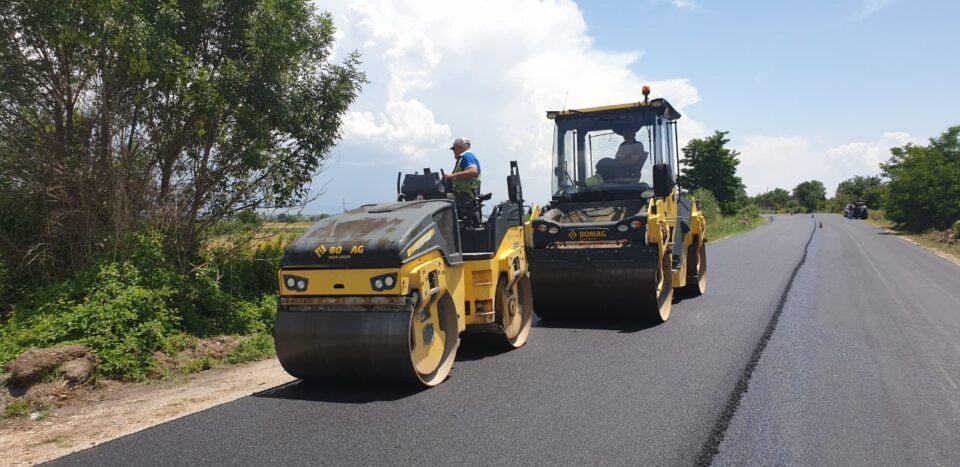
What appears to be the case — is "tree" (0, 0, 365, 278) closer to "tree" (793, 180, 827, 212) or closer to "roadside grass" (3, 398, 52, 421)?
"roadside grass" (3, 398, 52, 421)

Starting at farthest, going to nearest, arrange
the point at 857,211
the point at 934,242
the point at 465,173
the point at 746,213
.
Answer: the point at 857,211 → the point at 746,213 → the point at 934,242 → the point at 465,173

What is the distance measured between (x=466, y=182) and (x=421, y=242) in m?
1.48

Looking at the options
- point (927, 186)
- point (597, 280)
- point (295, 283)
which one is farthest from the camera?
point (927, 186)

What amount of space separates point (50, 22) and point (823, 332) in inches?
333

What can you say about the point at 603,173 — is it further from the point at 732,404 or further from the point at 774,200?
the point at 774,200

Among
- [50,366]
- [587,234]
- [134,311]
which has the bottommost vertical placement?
[50,366]

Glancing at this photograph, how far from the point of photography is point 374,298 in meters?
4.52

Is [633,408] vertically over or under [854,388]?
over

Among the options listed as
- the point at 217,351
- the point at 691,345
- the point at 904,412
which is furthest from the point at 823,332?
the point at 217,351

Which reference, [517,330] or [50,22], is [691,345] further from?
[50,22]

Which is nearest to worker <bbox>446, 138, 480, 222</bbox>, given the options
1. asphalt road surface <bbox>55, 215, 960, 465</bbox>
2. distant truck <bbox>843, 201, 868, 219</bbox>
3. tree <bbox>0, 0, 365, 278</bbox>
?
asphalt road surface <bbox>55, 215, 960, 465</bbox>

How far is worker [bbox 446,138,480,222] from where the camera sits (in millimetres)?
6125

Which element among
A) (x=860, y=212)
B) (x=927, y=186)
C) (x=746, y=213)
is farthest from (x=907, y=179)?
(x=860, y=212)

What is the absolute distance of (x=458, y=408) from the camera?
4.42 meters
